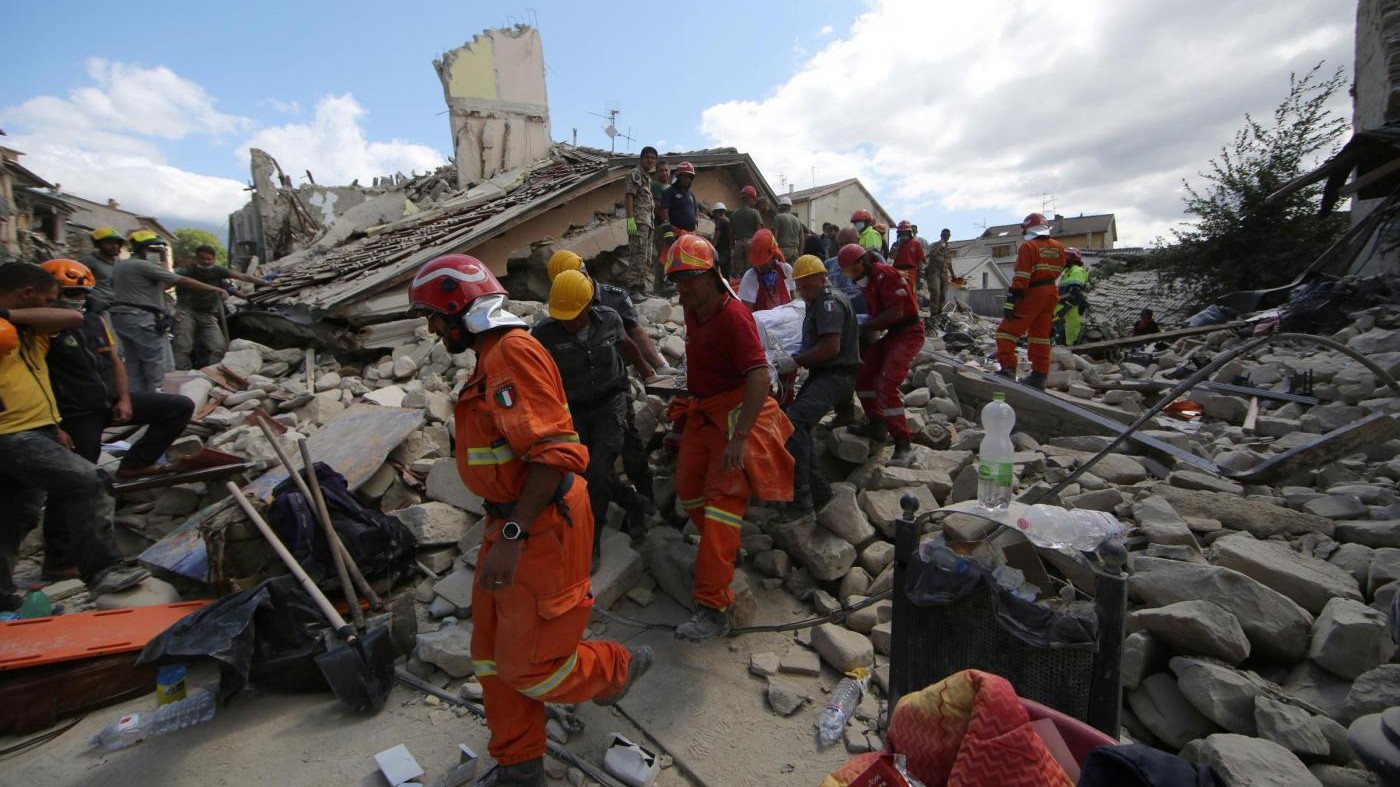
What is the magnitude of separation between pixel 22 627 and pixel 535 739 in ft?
9.81

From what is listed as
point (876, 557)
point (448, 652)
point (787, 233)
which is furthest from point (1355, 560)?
point (787, 233)

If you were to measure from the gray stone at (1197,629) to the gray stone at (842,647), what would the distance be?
1204mm

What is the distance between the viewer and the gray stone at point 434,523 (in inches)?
169

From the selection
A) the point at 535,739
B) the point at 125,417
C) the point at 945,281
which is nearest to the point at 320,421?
the point at 125,417

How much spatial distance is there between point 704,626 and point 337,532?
2.29m

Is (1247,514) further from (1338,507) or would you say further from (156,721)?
(156,721)

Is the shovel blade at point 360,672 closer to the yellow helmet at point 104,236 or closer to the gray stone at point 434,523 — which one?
the gray stone at point 434,523

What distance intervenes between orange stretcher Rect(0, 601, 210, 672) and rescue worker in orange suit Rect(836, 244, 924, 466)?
4.61 metres

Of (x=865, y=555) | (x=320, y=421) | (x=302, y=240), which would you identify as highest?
(x=302, y=240)

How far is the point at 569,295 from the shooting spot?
3758 millimetres

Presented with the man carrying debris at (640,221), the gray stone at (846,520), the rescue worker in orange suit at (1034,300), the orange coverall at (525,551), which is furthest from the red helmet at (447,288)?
the man carrying debris at (640,221)

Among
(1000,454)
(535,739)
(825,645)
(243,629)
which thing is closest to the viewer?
(535,739)

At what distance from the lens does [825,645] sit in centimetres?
332

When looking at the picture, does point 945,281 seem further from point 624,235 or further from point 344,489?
point 344,489
